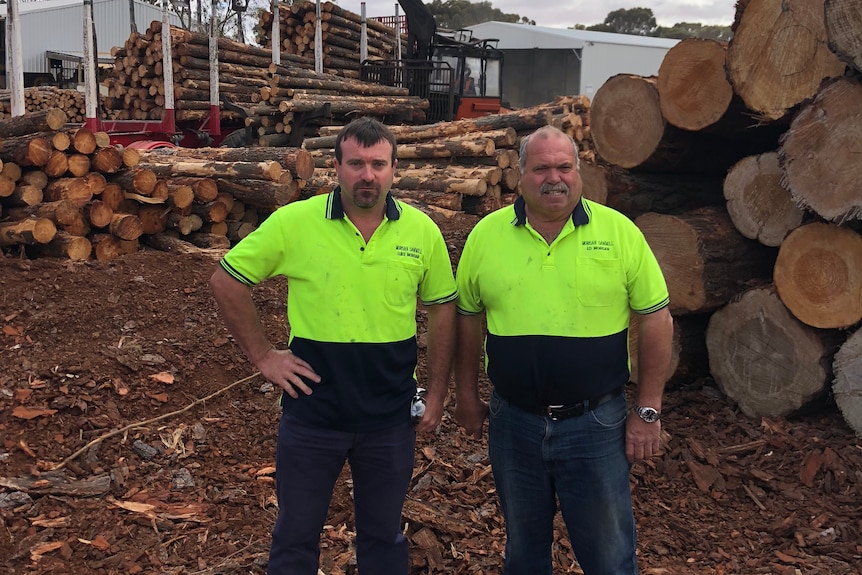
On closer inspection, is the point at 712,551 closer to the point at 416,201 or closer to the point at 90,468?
the point at 90,468

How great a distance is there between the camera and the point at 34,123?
7340 millimetres

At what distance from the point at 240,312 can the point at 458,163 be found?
9230 mm

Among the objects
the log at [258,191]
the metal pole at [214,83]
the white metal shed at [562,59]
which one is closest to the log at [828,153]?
the log at [258,191]

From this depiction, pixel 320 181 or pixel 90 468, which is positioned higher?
pixel 320 181

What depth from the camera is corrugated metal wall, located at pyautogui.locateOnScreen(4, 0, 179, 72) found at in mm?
31422

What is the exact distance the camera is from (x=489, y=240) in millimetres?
2779

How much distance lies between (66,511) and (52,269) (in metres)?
3.39

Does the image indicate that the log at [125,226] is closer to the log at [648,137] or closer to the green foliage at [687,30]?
the log at [648,137]

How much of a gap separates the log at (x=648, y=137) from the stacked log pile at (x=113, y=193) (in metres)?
4.11

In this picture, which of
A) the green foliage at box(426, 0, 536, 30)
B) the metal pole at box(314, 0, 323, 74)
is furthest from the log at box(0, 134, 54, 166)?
the green foliage at box(426, 0, 536, 30)

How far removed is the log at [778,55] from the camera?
13.9 feet

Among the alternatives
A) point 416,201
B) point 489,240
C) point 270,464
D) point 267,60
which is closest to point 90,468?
point 270,464

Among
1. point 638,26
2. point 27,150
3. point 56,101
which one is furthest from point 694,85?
point 638,26

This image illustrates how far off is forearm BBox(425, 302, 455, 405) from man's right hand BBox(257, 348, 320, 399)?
0.47m
